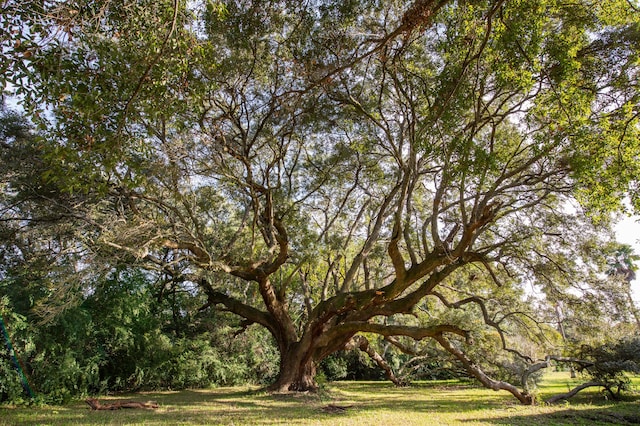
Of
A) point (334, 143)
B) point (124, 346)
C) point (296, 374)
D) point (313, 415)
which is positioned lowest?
point (313, 415)

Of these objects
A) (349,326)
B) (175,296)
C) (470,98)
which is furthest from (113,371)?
(470,98)

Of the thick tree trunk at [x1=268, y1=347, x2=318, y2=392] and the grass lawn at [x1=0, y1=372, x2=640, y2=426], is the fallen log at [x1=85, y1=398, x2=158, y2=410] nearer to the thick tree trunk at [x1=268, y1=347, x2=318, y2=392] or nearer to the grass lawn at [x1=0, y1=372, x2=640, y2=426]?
the grass lawn at [x1=0, y1=372, x2=640, y2=426]

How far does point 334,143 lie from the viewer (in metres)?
11.6

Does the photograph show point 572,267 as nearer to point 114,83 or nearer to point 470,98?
point 470,98

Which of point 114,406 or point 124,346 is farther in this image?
point 124,346

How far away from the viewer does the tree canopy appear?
3.79 metres

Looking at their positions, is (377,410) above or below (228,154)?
below

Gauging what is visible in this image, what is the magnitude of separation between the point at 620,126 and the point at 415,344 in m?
13.3

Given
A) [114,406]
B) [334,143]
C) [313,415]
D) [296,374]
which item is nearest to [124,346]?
[114,406]

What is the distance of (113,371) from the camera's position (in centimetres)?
1320

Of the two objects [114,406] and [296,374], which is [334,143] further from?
[114,406]

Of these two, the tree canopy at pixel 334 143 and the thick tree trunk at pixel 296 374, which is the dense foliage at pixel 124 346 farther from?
the thick tree trunk at pixel 296 374

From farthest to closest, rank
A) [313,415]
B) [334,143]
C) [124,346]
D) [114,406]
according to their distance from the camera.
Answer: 1. [124,346]
2. [334,143]
3. [114,406]
4. [313,415]

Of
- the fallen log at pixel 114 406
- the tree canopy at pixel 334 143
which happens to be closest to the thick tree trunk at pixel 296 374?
the tree canopy at pixel 334 143
